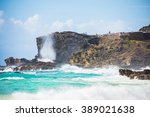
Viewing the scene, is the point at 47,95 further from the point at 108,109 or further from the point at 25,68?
the point at 25,68

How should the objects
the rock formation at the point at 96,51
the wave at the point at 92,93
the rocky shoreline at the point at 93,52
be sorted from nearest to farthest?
the wave at the point at 92,93 → the rock formation at the point at 96,51 → the rocky shoreline at the point at 93,52

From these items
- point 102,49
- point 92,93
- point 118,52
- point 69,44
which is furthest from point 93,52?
point 92,93

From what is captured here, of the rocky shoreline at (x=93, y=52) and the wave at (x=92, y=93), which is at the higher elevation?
the rocky shoreline at (x=93, y=52)

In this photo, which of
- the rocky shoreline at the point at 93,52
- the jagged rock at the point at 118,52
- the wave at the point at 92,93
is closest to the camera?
the wave at the point at 92,93

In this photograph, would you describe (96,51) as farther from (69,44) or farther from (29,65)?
(29,65)

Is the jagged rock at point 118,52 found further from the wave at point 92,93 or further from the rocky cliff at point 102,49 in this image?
the wave at point 92,93

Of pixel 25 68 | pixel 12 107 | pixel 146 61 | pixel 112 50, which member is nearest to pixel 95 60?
pixel 112 50

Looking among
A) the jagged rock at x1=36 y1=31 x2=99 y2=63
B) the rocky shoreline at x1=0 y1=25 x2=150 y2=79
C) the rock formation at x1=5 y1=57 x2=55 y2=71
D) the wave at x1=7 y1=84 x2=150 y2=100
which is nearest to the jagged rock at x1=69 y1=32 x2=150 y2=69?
the rocky shoreline at x1=0 y1=25 x2=150 y2=79

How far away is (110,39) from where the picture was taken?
26219 mm

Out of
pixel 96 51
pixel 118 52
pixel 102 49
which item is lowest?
pixel 118 52

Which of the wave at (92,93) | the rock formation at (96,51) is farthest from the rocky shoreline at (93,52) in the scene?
the wave at (92,93)

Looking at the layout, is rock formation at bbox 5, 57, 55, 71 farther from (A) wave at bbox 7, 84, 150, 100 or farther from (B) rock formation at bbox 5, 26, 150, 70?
(A) wave at bbox 7, 84, 150, 100

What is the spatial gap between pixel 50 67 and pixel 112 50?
16.6 feet

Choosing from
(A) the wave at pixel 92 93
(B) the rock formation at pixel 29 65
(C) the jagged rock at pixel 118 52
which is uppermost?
(C) the jagged rock at pixel 118 52
